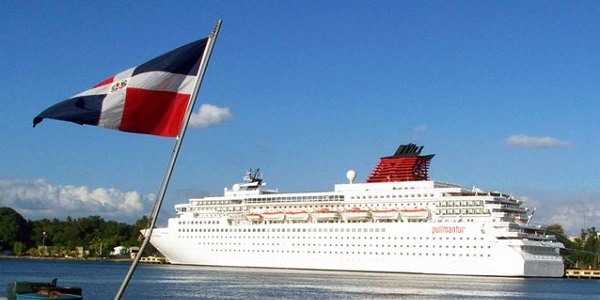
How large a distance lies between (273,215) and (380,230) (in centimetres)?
1017

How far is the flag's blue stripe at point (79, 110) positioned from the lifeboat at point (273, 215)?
173 feet

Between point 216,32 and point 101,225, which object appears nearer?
point 216,32

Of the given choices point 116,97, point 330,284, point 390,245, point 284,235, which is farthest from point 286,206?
point 116,97

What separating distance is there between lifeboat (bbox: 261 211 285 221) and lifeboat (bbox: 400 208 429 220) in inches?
403

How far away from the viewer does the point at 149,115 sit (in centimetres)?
867

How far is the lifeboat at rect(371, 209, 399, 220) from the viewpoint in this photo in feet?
182

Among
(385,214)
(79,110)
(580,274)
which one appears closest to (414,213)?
(385,214)

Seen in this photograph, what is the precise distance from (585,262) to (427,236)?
1609 inches

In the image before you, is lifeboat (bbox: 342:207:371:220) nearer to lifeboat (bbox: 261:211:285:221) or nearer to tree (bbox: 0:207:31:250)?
lifeboat (bbox: 261:211:285:221)

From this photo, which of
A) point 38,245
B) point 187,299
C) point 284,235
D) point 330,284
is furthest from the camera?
point 38,245

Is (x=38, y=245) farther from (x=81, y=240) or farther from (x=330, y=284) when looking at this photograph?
(x=330, y=284)

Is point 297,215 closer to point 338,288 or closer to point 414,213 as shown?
point 414,213

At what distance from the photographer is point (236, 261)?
6197 cm

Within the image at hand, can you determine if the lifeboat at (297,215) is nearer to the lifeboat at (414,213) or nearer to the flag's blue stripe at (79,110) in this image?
the lifeboat at (414,213)
